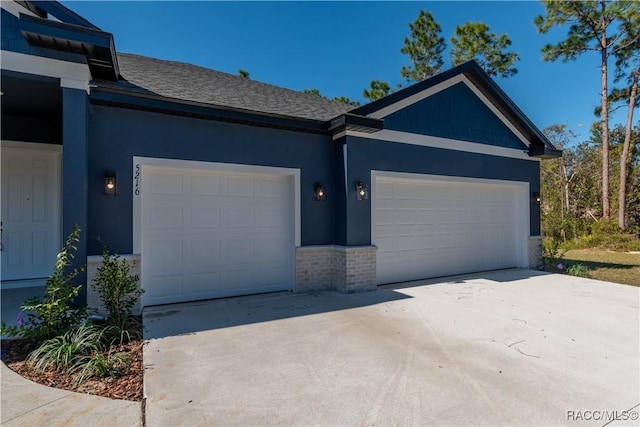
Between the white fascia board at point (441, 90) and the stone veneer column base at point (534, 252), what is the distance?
2824mm

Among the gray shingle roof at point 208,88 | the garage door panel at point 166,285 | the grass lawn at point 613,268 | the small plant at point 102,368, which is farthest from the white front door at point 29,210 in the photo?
the grass lawn at point 613,268

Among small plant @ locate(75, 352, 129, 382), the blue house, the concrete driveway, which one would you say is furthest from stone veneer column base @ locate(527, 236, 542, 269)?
small plant @ locate(75, 352, 129, 382)

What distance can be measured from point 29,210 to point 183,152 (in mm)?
3806

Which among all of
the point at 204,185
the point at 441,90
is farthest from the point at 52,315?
the point at 441,90

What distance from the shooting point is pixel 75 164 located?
4809 mm

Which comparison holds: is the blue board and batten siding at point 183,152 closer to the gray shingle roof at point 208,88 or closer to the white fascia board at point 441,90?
the gray shingle roof at point 208,88

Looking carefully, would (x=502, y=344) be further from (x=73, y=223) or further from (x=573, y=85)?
(x=573, y=85)

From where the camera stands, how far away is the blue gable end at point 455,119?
7.98 metres

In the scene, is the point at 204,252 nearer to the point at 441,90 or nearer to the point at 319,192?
the point at 319,192

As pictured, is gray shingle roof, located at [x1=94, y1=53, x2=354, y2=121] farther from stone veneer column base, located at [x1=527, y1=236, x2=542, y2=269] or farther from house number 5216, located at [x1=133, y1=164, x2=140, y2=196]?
stone veneer column base, located at [x1=527, y1=236, x2=542, y2=269]

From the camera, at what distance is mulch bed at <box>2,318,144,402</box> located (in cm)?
309

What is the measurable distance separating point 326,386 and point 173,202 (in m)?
4.31

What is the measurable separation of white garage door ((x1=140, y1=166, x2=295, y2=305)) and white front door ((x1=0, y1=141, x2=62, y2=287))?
116 inches

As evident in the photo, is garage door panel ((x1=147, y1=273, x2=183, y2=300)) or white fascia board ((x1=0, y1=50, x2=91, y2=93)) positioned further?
garage door panel ((x1=147, y1=273, x2=183, y2=300))
